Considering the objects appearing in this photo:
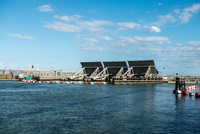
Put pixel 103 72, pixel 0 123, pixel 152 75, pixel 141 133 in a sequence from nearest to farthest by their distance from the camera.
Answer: pixel 141 133 → pixel 0 123 → pixel 152 75 → pixel 103 72

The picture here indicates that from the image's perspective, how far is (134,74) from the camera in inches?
6604

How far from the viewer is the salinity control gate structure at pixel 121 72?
157 metres

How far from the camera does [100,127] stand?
103 ft

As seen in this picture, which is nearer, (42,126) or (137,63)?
(42,126)

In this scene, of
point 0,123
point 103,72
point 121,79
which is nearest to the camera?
point 0,123

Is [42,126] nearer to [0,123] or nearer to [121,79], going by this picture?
[0,123]

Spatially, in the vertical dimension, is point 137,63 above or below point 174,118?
above

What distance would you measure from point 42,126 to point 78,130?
4.66 m

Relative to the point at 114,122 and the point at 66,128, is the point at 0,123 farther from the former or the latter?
the point at 114,122

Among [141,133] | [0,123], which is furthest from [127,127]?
[0,123]

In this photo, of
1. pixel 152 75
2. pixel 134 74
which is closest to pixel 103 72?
pixel 134 74

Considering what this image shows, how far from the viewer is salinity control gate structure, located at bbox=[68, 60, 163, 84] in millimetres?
157275

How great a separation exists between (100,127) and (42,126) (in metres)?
6.73

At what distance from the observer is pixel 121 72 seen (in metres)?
169
